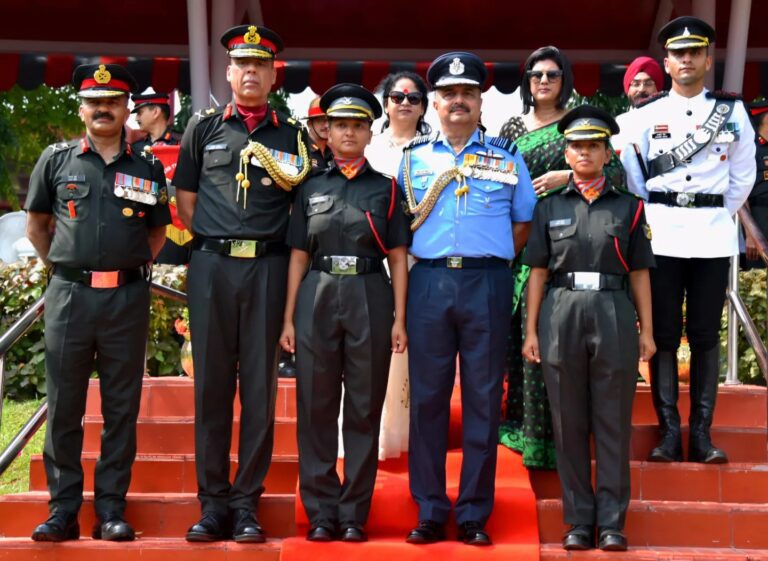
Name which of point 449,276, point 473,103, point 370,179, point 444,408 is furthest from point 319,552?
point 473,103

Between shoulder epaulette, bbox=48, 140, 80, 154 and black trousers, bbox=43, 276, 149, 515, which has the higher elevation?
shoulder epaulette, bbox=48, 140, 80, 154

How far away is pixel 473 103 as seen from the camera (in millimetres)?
5590

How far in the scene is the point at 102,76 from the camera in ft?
18.3

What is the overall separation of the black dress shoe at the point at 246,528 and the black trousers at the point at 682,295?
2186mm

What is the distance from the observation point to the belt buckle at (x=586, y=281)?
5395mm

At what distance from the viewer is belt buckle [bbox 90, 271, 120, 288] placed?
5.46 m

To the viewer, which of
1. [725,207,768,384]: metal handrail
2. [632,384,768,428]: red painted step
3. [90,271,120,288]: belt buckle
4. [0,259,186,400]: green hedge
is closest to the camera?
[90,271,120,288]: belt buckle

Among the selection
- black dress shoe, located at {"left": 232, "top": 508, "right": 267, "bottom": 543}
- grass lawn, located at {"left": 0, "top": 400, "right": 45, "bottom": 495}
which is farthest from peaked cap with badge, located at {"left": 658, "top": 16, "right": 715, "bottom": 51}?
grass lawn, located at {"left": 0, "top": 400, "right": 45, "bottom": 495}

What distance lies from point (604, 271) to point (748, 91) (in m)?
8.18

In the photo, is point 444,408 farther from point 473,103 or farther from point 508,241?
point 473,103

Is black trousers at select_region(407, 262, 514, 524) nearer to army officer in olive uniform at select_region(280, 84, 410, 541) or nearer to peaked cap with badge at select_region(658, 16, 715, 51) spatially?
Answer: army officer in olive uniform at select_region(280, 84, 410, 541)

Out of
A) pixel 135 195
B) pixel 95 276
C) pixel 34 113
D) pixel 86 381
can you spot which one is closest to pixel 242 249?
pixel 135 195

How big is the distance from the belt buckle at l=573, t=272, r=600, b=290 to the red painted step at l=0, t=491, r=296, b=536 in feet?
5.47

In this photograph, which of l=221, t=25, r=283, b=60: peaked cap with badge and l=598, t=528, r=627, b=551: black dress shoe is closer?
l=598, t=528, r=627, b=551: black dress shoe
